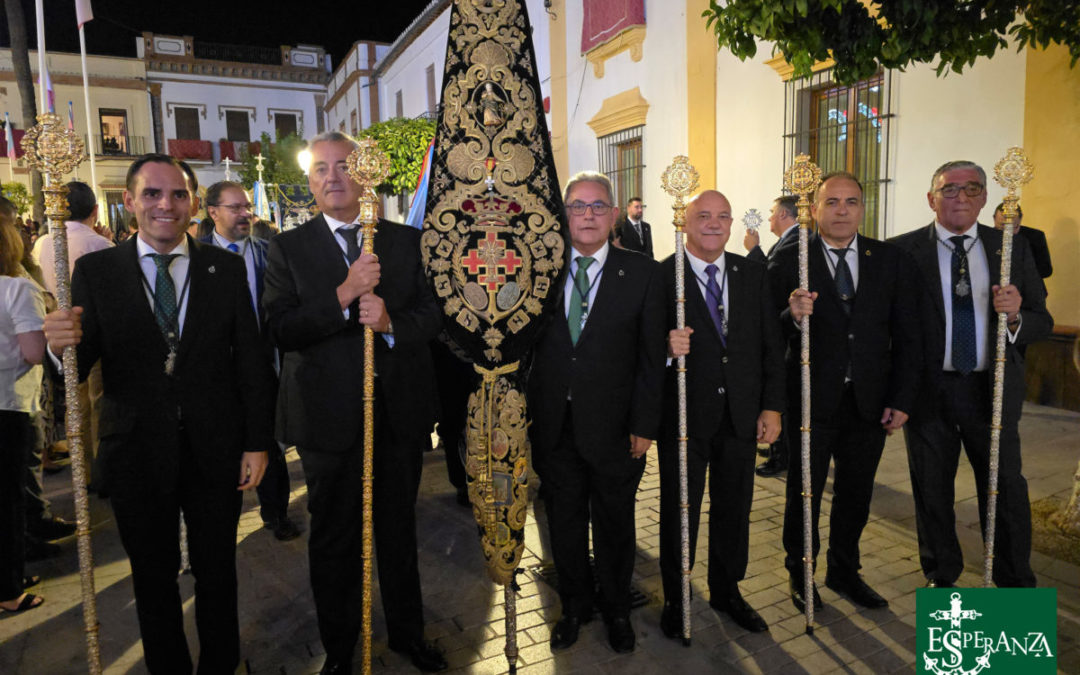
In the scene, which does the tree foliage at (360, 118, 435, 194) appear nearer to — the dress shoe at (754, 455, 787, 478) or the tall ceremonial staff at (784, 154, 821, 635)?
the dress shoe at (754, 455, 787, 478)

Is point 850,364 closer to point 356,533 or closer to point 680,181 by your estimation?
point 680,181

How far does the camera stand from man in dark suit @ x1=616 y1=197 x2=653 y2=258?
31.6ft

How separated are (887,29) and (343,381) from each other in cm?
345

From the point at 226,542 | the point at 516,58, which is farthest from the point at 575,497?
the point at 516,58

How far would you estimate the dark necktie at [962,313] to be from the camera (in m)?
3.53

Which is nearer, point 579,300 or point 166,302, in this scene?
point 166,302

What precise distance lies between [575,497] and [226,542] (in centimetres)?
151

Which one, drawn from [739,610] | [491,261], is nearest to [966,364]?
[739,610]

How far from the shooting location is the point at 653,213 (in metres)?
12.2

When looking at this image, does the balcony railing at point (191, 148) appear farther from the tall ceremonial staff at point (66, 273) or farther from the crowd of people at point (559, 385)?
the tall ceremonial staff at point (66, 273)

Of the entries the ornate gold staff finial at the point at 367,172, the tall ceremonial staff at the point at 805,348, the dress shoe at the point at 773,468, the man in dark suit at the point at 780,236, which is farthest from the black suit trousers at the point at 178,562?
the dress shoe at the point at 773,468

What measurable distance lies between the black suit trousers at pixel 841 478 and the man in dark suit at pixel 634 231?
5.93m

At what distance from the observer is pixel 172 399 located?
8.78 ft

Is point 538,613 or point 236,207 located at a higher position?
point 236,207
